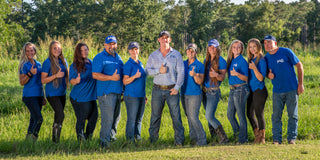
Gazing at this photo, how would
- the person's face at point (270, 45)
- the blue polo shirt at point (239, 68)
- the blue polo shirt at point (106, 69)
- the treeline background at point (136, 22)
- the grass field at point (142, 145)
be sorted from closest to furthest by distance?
the grass field at point (142, 145) → the blue polo shirt at point (106, 69) → the blue polo shirt at point (239, 68) → the person's face at point (270, 45) → the treeline background at point (136, 22)

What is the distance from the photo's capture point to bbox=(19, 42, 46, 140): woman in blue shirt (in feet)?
20.4

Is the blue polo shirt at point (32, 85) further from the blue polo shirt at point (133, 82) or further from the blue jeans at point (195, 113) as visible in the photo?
the blue jeans at point (195, 113)

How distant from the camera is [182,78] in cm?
612

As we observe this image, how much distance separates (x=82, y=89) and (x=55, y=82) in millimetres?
542

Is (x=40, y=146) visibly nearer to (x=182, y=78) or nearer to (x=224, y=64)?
(x=182, y=78)

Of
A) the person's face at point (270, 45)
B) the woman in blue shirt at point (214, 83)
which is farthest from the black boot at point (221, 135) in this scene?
the person's face at point (270, 45)

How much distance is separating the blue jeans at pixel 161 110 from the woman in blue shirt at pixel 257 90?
148cm

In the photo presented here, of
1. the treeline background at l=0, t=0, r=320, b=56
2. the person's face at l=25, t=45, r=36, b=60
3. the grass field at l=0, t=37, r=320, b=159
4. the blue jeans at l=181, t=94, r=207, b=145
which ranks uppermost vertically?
the treeline background at l=0, t=0, r=320, b=56

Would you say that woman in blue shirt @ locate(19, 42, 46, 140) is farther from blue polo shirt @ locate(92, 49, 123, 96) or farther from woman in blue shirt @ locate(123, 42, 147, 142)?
woman in blue shirt @ locate(123, 42, 147, 142)

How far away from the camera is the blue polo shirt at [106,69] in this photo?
604cm

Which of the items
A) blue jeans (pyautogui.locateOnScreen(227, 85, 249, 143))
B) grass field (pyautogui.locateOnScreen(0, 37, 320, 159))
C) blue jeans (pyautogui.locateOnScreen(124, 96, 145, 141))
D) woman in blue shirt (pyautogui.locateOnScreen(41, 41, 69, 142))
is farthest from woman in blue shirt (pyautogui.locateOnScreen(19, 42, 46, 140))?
blue jeans (pyautogui.locateOnScreen(227, 85, 249, 143))

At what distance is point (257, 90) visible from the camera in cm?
623

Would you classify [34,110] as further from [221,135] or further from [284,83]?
[284,83]

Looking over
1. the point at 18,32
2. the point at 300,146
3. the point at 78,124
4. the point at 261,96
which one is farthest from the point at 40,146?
the point at 18,32
